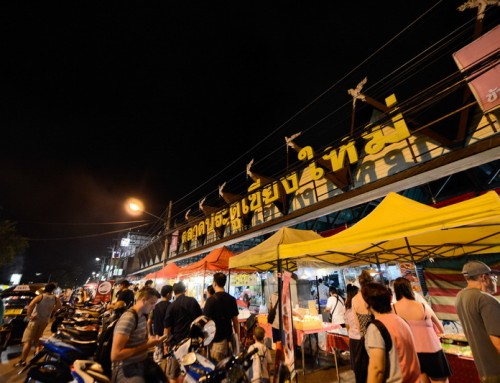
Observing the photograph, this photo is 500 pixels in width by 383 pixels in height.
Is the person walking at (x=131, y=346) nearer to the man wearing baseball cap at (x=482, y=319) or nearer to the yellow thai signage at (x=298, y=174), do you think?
the man wearing baseball cap at (x=482, y=319)

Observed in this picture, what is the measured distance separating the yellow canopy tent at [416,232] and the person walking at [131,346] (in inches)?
121

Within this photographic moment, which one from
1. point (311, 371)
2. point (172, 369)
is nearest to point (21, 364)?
point (172, 369)

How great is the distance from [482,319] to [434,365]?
4.63ft

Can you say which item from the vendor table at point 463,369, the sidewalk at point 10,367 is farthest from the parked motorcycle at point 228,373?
the sidewalk at point 10,367

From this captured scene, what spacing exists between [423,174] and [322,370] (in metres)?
6.73

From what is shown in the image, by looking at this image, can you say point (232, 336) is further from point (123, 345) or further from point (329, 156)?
point (329, 156)

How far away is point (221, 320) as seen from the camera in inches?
179

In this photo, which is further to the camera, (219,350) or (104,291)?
A: (104,291)

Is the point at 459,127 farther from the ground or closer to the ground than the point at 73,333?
farther from the ground

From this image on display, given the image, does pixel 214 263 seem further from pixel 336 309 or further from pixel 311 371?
pixel 336 309

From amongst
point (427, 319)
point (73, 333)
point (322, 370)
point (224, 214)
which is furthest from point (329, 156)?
point (73, 333)

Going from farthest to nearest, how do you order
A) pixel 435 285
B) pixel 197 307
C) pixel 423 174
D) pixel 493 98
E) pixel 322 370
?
pixel 435 285 < pixel 423 174 < pixel 322 370 < pixel 493 98 < pixel 197 307

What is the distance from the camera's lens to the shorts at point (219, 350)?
4.33 meters

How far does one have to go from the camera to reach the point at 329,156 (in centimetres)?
977
